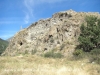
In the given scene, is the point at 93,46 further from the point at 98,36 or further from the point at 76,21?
the point at 76,21

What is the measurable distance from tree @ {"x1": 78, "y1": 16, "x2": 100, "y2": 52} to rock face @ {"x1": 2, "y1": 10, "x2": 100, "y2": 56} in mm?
2792

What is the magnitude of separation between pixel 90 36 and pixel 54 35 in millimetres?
11622

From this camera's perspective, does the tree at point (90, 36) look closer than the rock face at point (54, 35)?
Yes

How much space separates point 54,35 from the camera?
4069 centimetres

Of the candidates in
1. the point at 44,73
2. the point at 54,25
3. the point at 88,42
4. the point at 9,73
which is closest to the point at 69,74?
the point at 44,73

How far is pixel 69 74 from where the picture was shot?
34.6ft

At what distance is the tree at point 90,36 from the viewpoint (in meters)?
29.9

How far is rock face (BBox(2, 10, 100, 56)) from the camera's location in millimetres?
36725

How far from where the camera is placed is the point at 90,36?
30.8 meters

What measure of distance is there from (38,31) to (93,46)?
2027 cm

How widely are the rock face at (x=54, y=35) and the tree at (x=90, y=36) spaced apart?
279cm

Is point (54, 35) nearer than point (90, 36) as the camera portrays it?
No

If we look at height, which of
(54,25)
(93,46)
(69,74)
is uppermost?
(54,25)

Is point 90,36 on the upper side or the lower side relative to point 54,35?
lower
